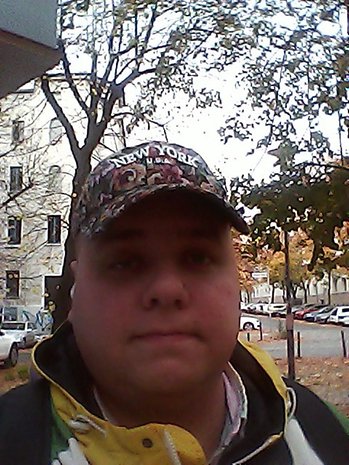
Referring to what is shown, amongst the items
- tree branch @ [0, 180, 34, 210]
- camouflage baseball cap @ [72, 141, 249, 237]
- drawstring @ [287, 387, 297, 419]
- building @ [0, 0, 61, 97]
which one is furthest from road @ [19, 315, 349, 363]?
tree branch @ [0, 180, 34, 210]

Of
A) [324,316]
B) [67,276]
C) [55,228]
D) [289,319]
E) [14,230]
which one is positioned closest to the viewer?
[67,276]

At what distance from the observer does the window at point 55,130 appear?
106 inches

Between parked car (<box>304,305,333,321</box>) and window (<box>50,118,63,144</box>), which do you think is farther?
parked car (<box>304,305,333,321</box>)

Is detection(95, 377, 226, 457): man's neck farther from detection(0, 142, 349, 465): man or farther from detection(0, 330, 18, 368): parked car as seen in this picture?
detection(0, 330, 18, 368): parked car

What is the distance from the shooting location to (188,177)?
0.50 meters

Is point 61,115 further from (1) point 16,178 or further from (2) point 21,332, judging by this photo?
(1) point 16,178

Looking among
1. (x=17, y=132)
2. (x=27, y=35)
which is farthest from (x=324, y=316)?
(x=27, y=35)

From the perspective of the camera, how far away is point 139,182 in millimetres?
484

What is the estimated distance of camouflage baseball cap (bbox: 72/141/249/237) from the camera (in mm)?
471

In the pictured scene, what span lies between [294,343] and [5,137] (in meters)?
2.16

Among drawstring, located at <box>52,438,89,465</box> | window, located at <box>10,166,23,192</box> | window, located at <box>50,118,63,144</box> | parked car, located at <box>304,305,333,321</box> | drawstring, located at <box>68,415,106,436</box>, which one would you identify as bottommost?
parked car, located at <box>304,305,333,321</box>

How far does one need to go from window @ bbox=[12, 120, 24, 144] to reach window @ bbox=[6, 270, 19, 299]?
1146 mm

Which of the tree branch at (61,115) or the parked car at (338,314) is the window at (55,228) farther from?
the parked car at (338,314)

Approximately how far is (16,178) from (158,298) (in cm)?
327
